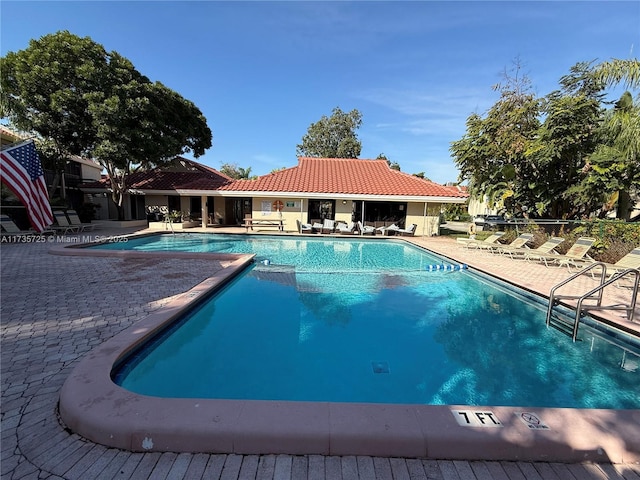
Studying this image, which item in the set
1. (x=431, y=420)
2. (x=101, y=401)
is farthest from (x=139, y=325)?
(x=431, y=420)

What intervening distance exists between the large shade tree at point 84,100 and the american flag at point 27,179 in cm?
1036

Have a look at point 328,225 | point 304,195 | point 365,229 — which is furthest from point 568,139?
point 304,195

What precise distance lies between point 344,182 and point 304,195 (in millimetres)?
3356

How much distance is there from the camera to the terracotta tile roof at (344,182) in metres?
19.1

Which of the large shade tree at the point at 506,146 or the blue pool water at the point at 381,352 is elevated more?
the large shade tree at the point at 506,146

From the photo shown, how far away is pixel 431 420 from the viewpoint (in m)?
2.47

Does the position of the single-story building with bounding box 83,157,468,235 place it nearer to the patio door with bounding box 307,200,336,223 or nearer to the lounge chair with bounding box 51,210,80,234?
the patio door with bounding box 307,200,336,223

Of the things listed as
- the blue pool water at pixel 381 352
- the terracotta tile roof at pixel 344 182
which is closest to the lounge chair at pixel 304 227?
the terracotta tile roof at pixel 344 182

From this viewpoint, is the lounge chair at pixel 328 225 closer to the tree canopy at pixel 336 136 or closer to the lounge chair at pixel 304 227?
the lounge chair at pixel 304 227

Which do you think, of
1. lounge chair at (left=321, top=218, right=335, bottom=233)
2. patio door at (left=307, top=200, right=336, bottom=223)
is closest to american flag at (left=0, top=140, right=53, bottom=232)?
lounge chair at (left=321, top=218, right=335, bottom=233)

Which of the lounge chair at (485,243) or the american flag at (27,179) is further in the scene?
the lounge chair at (485,243)

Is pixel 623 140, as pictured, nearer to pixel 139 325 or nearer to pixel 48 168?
pixel 139 325

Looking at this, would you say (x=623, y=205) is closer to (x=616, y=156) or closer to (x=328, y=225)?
(x=616, y=156)

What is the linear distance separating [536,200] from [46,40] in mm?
25938
